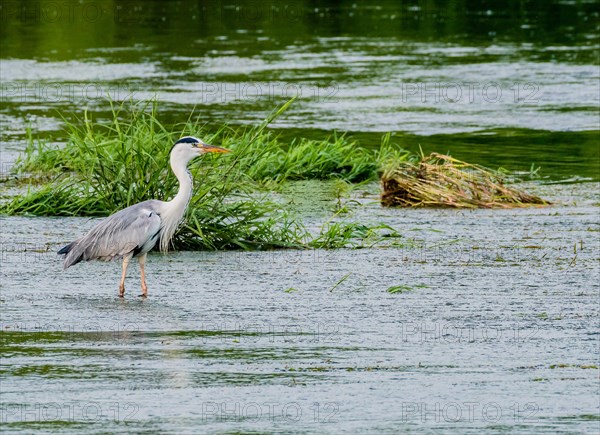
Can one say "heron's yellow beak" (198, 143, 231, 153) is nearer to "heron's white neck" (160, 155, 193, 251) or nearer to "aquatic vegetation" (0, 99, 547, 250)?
"heron's white neck" (160, 155, 193, 251)

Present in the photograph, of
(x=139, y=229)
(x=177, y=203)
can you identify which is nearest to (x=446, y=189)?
(x=177, y=203)

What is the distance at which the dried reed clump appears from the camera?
43.8ft

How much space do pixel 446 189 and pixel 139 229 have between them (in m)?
4.58

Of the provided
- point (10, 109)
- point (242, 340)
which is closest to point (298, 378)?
point (242, 340)

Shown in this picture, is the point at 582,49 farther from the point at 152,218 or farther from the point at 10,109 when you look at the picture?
the point at 152,218

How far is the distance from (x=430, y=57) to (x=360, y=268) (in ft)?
47.1

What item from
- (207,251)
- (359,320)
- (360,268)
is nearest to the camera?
(359,320)

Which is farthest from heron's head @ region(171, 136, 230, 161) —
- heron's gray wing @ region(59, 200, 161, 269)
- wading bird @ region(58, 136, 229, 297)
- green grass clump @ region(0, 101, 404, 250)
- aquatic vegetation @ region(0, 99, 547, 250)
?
aquatic vegetation @ region(0, 99, 547, 250)

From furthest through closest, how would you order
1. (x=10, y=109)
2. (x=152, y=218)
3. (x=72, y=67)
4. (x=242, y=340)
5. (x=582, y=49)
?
(x=582, y=49)
(x=72, y=67)
(x=10, y=109)
(x=152, y=218)
(x=242, y=340)

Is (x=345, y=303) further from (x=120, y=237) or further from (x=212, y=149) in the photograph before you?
(x=120, y=237)

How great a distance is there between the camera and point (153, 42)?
26859mm

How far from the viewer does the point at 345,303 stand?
941 cm

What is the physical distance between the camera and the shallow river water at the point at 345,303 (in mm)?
6961

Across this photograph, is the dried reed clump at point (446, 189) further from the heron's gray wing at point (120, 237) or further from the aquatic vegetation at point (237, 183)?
the heron's gray wing at point (120, 237)
